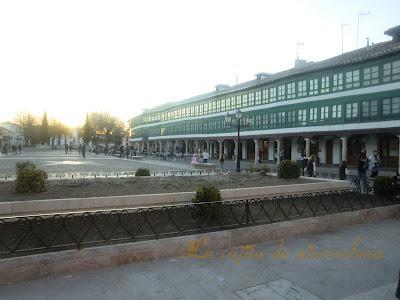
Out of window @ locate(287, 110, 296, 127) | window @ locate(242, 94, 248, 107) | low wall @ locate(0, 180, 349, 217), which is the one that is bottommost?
low wall @ locate(0, 180, 349, 217)

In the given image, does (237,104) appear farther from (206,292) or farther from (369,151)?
(206,292)

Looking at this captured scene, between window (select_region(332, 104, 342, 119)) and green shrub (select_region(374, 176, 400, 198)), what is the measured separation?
1755cm

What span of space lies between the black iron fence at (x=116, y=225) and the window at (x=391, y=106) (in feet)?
56.9

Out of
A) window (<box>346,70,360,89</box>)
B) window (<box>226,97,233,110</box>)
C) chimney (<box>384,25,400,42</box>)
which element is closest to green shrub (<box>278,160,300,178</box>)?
window (<box>346,70,360,89</box>)

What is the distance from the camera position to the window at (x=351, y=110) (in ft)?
84.1

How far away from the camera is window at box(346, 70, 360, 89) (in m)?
25.5

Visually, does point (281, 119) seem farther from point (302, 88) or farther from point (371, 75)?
point (371, 75)

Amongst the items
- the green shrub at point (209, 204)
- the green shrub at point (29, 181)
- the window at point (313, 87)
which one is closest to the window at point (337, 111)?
the window at point (313, 87)

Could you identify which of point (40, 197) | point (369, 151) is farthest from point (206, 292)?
point (369, 151)

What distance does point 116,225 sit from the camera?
229 inches

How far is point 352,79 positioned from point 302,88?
511 cm

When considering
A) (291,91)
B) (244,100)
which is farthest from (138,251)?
(244,100)

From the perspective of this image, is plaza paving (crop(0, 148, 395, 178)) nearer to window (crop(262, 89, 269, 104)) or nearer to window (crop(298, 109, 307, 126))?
window (crop(298, 109, 307, 126))

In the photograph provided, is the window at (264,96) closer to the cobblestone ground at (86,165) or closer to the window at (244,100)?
the window at (244,100)
